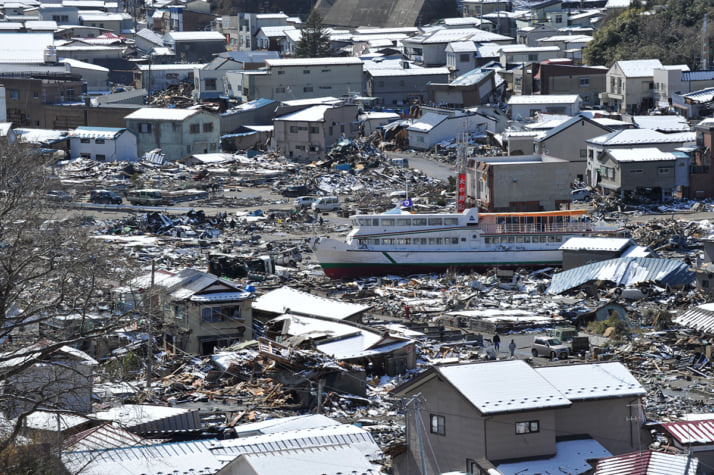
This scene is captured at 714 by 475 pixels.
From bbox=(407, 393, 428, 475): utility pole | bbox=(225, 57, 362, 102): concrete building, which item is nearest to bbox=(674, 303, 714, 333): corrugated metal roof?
bbox=(407, 393, 428, 475): utility pole

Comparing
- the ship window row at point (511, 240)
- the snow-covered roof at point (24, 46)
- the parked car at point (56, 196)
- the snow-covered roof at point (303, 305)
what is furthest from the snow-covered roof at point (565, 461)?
the snow-covered roof at point (24, 46)

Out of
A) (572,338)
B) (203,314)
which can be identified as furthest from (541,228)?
Answer: (203,314)

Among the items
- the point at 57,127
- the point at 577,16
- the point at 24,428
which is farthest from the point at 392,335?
the point at 577,16

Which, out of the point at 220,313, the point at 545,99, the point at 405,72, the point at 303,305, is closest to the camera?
the point at 220,313

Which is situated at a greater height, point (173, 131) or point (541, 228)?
point (173, 131)

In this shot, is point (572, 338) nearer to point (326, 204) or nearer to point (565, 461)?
point (565, 461)

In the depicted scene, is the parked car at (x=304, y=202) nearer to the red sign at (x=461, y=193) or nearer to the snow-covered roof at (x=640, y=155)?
the red sign at (x=461, y=193)

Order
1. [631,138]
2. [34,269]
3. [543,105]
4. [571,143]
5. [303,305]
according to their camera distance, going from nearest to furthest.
→ 1. [34,269]
2. [303,305]
3. [631,138]
4. [571,143]
5. [543,105]
